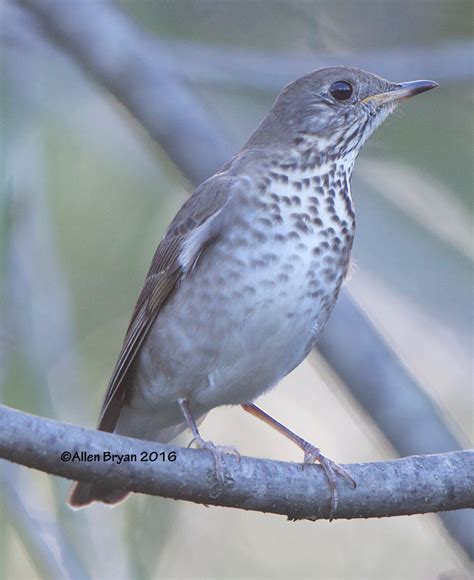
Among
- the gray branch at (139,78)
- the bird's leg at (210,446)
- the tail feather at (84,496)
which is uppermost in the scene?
the gray branch at (139,78)

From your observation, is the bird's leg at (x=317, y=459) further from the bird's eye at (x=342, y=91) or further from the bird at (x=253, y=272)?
the bird's eye at (x=342, y=91)

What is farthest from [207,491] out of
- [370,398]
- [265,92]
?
[265,92]

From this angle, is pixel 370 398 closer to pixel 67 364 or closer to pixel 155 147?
pixel 67 364

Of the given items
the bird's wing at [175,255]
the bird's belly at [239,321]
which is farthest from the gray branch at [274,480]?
the bird's wing at [175,255]

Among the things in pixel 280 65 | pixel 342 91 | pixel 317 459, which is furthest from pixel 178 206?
pixel 317 459

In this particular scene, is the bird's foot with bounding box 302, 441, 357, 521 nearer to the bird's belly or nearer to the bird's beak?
the bird's belly

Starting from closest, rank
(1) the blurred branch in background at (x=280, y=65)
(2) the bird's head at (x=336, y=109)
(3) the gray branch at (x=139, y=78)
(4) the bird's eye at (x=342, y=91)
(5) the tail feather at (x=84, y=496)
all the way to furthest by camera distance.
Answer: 1. (5) the tail feather at (x=84, y=496)
2. (2) the bird's head at (x=336, y=109)
3. (4) the bird's eye at (x=342, y=91)
4. (3) the gray branch at (x=139, y=78)
5. (1) the blurred branch in background at (x=280, y=65)

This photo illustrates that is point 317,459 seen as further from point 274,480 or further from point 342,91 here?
point 342,91
